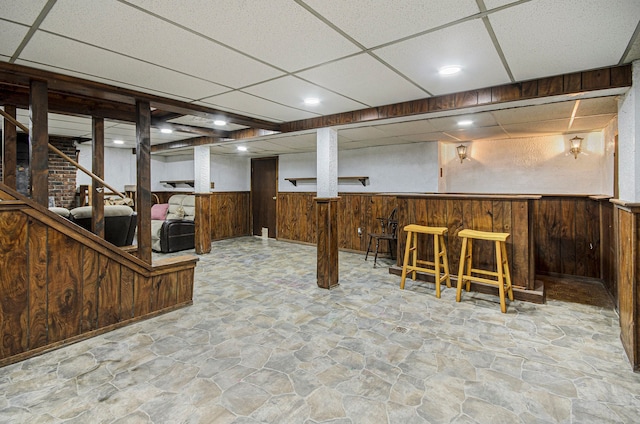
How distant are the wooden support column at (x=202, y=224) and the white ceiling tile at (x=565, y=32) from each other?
5.32 m

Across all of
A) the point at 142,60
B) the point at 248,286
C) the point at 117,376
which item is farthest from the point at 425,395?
the point at 142,60

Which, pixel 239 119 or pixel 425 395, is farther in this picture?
pixel 239 119

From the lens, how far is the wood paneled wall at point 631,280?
2.15 m

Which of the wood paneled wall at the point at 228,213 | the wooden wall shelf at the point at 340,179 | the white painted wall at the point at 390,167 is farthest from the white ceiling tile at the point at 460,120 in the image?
the wood paneled wall at the point at 228,213

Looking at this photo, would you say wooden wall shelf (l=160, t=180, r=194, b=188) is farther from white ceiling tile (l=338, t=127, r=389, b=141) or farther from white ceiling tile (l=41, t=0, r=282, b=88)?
white ceiling tile (l=41, t=0, r=282, b=88)

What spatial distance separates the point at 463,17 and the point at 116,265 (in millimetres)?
3193

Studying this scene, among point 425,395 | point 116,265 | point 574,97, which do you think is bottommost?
point 425,395

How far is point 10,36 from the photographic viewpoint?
193 centimetres

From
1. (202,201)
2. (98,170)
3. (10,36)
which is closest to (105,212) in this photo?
(98,170)

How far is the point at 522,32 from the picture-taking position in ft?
6.13

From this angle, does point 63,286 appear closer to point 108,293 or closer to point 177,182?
point 108,293

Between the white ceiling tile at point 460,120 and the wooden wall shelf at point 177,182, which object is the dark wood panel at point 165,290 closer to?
the white ceiling tile at point 460,120

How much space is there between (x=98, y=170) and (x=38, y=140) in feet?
3.81

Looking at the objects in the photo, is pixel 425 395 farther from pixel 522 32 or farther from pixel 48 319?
pixel 48 319
